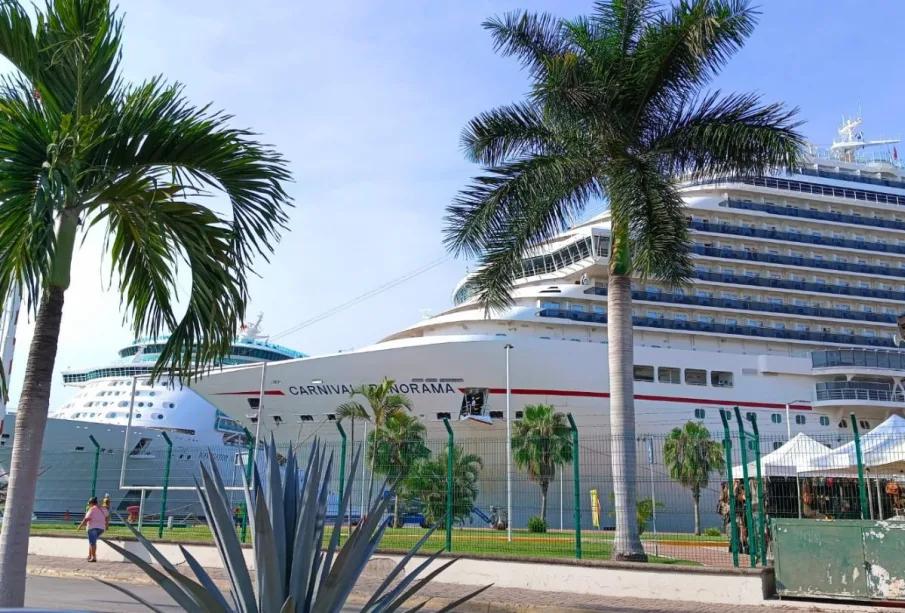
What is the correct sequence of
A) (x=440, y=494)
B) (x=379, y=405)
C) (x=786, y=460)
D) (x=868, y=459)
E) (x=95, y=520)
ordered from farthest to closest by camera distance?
(x=379, y=405) < (x=786, y=460) < (x=868, y=459) < (x=440, y=494) < (x=95, y=520)

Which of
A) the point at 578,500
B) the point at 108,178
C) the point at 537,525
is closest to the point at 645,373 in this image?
the point at 537,525

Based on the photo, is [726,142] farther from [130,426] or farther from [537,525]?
[130,426]

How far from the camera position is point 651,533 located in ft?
55.0

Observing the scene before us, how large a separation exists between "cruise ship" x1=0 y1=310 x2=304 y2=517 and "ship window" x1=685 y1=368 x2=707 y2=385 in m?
18.4

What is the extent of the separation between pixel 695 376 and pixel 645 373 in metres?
2.58

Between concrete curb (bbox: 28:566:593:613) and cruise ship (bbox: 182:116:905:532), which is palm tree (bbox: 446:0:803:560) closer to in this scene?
concrete curb (bbox: 28:566:593:613)

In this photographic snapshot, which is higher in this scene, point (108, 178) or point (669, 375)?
point (669, 375)

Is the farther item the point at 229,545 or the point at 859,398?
A: the point at 859,398

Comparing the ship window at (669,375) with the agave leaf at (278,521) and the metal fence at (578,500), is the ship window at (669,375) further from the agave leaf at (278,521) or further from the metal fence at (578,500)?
the agave leaf at (278,521)

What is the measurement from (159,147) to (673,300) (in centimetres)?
3446

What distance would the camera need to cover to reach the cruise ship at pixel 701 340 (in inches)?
1249

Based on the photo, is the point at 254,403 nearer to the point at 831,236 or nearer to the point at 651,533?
the point at 651,533

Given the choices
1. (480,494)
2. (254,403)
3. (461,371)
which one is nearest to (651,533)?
(480,494)

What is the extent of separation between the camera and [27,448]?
5879mm
